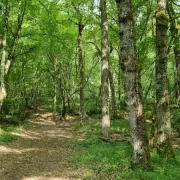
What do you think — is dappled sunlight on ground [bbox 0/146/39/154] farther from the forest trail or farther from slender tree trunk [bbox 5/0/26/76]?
slender tree trunk [bbox 5/0/26/76]

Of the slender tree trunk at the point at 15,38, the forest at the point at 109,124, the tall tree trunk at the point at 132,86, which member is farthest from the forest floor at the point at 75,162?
the slender tree trunk at the point at 15,38

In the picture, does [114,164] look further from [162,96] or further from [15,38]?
[15,38]

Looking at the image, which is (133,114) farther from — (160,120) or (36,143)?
(36,143)

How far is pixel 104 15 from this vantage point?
1477cm

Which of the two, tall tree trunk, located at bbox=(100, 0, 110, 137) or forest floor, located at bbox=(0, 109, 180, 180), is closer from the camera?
forest floor, located at bbox=(0, 109, 180, 180)

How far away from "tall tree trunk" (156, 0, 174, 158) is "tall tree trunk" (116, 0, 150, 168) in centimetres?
173

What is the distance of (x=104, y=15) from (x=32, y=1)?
6807mm

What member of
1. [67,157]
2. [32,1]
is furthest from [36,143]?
[32,1]

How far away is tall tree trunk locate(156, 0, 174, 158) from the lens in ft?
30.6

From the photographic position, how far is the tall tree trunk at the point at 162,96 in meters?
9.34

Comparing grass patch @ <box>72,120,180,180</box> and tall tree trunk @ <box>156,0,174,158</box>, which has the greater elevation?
tall tree trunk @ <box>156,0,174,158</box>

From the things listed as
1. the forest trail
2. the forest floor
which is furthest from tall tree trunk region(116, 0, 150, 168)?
the forest trail

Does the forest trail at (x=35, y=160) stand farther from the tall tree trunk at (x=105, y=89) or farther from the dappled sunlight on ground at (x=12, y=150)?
the tall tree trunk at (x=105, y=89)

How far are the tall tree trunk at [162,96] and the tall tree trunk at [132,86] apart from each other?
5.68ft
